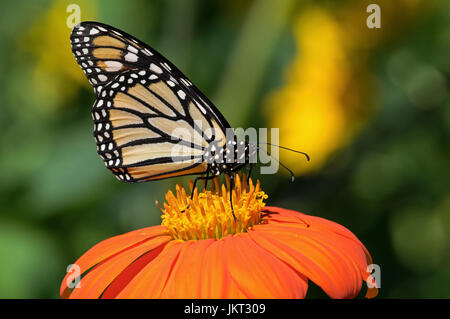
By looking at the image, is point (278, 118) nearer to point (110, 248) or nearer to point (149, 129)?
point (149, 129)

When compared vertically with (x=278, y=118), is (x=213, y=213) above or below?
below

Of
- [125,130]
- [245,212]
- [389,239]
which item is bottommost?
[389,239]

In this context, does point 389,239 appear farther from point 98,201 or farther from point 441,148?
point 98,201

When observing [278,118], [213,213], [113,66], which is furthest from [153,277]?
[278,118]

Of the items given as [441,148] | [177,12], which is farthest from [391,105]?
[177,12]

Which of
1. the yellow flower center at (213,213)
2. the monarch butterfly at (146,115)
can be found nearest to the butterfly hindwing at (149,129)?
the monarch butterfly at (146,115)

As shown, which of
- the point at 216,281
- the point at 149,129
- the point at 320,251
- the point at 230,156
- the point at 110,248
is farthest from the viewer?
the point at 149,129

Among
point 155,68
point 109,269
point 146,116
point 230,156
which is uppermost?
point 155,68

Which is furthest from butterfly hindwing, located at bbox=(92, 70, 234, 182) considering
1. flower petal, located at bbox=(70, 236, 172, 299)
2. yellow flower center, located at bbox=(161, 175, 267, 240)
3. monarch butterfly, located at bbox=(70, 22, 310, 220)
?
flower petal, located at bbox=(70, 236, 172, 299)
